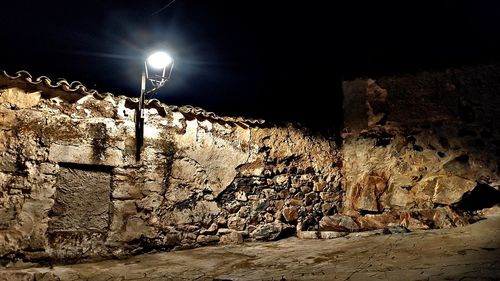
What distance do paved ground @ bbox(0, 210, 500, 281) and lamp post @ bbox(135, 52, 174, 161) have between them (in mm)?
1527

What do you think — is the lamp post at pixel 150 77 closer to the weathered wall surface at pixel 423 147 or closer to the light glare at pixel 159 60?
the light glare at pixel 159 60

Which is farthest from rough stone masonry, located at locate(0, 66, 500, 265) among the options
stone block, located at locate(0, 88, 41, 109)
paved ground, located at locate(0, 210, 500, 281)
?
paved ground, located at locate(0, 210, 500, 281)

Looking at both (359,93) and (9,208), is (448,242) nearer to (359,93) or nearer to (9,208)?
(359,93)

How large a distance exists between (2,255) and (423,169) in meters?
5.96

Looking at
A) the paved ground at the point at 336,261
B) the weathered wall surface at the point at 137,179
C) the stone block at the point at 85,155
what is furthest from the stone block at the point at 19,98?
the paved ground at the point at 336,261

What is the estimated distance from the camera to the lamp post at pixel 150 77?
4.65 metres

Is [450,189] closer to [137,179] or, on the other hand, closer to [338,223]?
[338,223]

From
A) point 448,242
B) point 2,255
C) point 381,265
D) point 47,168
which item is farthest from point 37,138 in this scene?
point 448,242

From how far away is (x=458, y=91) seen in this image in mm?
5801

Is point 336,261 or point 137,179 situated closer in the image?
point 336,261

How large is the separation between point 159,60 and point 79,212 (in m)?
2.17

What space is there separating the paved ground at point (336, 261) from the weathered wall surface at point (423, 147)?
0.70m

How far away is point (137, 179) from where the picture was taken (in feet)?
15.3

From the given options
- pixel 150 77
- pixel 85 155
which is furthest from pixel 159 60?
pixel 85 155
